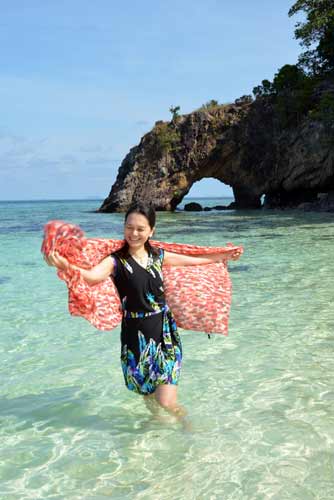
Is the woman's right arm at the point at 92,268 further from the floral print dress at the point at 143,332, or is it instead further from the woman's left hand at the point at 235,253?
the woman's left hand at the point at 235,253

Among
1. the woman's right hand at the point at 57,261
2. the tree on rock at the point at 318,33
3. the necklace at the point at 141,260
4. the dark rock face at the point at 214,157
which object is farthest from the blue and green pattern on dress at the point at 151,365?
the dark rock face at the point at 214,157

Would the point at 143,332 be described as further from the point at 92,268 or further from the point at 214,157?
the point at 214,157

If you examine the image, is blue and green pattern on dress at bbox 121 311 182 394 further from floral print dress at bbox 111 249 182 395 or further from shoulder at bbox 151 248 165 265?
shoulder at bbox 151 248 165 265

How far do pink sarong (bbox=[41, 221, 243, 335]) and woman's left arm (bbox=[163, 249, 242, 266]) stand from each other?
0.07 feet

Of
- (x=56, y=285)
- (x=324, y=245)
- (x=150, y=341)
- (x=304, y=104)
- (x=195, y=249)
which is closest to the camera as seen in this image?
(x=150, y=341)

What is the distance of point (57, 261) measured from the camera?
3.14 metres

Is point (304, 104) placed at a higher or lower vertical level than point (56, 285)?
higher

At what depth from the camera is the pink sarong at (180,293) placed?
12.0 ft

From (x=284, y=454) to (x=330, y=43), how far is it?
35.3 m

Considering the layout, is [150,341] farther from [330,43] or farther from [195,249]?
[330,43]

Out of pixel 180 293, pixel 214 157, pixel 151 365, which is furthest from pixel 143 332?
pixel 214 157

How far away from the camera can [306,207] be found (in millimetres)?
35594

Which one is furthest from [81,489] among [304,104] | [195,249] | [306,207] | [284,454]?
[304,104]

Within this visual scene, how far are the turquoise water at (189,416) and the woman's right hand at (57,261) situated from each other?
4.29ft
